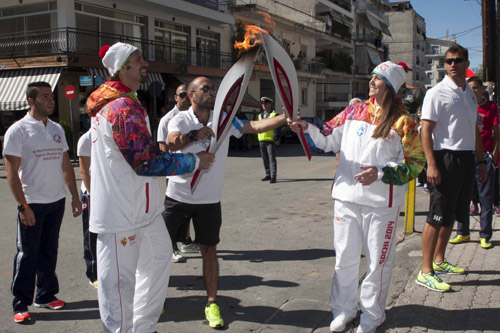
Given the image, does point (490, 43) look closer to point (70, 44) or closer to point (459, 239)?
point (459, 239)

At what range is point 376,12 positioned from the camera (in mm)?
59031

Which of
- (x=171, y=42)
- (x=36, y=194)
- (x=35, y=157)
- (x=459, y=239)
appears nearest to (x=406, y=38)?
(x=171, y=42)

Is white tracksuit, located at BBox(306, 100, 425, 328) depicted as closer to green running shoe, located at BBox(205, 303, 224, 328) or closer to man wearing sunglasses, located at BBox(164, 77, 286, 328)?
man wearing sunglasses, located at BBox(164, 77, 286, 328)

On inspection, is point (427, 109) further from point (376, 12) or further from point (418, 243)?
point (376, 12)

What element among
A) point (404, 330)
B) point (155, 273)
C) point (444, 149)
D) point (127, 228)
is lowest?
point (404, 330)

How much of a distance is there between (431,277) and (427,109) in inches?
64.5

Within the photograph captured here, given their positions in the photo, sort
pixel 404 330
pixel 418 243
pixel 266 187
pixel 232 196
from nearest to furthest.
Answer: pixel 404 330 < pixel 418 243 < pixel 232 196 < pixel 266 187

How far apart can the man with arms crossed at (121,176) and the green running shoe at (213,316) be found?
0.90 m

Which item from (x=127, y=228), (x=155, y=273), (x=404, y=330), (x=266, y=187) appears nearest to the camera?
(x=127, y=228)

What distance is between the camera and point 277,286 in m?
4.96

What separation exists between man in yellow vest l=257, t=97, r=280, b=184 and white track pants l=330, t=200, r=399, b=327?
8593mm

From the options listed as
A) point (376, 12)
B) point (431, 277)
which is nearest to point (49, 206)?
point (431, 277)

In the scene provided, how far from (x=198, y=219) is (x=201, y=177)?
38 centimetres

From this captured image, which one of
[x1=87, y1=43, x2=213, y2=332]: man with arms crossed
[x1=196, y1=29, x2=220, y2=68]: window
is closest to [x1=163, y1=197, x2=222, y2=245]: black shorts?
[x1=87, y1=43, x2=213, y2=332]: man with arms crossed
